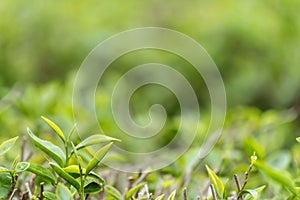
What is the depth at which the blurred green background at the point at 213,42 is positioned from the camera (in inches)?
128

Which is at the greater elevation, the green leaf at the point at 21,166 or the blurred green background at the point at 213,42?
the blurred green background at the point at 213,42

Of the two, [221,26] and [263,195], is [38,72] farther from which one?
→ [263,195]

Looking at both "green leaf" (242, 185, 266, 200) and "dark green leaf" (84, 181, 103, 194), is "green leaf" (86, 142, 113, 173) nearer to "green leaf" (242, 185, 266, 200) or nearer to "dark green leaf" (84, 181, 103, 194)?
"dark green leaf" (84, 181, 103, 194)

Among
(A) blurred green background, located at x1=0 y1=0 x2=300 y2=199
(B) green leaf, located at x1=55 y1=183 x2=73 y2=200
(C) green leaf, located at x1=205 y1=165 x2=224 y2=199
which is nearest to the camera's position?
(B) green leaf, located at x1=55 y1=183 x2=73 y2=200

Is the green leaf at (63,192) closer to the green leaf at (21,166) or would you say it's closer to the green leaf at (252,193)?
the green leaf at (21,166)

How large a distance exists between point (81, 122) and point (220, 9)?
197 cm

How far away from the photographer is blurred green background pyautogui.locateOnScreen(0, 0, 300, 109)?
10.7ft

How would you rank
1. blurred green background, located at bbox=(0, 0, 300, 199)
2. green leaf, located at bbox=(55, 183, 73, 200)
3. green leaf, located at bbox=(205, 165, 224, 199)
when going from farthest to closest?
blurred green background, located at bbox=(0, 0, 300, 199) < green leaf, located at bbox=(205, 165, 224, 199) < green leaf, located at bbox=(55, 183, 73, 200)

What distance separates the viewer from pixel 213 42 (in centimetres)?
353

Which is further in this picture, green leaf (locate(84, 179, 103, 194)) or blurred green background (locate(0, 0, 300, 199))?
blurred green background (locate(0, 0, 300, 199))

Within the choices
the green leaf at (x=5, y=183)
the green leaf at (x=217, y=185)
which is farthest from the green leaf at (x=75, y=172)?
the green leaf at (x=217, y=185)

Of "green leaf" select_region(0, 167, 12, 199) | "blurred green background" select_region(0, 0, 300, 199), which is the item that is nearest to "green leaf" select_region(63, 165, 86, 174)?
"green leaf" select_region(0, 167, 12, 199)

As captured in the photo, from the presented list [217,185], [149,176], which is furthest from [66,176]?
[149,176]

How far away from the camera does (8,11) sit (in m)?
3.30
